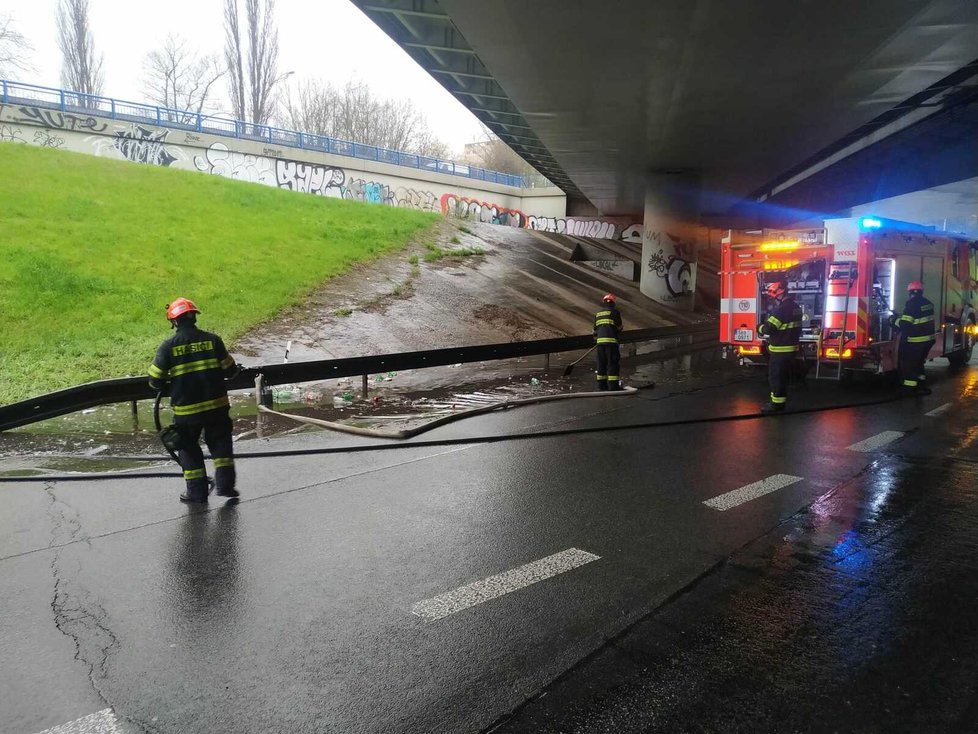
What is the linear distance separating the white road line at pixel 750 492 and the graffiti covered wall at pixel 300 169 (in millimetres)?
27903

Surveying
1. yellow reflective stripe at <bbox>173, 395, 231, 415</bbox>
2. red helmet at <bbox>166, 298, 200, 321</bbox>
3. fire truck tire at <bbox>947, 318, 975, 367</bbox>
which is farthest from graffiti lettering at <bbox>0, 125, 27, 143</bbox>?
fire truck tire at <bbox>947, 318, 975, 367</bbox>

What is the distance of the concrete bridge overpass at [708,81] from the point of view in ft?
35.2

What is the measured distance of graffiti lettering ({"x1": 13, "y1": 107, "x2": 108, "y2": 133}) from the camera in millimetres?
24281

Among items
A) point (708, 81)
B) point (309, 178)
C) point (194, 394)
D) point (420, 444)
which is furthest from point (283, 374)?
Answer: point (309, 178)

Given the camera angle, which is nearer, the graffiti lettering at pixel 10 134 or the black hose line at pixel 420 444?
the black hose line at pixel 420 444

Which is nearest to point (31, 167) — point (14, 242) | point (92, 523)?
point (14, 242)

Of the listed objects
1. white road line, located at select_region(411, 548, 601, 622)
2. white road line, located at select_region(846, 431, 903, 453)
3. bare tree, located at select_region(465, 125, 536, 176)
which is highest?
bare tree, located at select_region(465, 125, 536, 176)

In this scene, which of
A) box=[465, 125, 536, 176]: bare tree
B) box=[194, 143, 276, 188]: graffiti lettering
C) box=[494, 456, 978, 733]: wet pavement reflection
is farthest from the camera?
box=[465, 125, 536, 176]: bare tree

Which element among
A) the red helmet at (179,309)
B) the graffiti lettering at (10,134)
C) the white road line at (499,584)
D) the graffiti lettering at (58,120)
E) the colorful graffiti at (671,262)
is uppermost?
the graffiti lettering at (58,120)

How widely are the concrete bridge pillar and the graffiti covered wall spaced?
14621 millimetres

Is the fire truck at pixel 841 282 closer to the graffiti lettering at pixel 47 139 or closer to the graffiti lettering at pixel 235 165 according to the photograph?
the graffiti lettering at pixel 235 165

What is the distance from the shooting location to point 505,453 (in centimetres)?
738

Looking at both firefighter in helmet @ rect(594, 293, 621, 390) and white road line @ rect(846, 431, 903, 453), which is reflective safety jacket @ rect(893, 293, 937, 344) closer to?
white road line @ rect(846, 431, 903, 453)

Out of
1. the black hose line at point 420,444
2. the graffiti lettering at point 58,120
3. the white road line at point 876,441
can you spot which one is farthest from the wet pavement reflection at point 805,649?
the graffiti lettering at point 58,120
